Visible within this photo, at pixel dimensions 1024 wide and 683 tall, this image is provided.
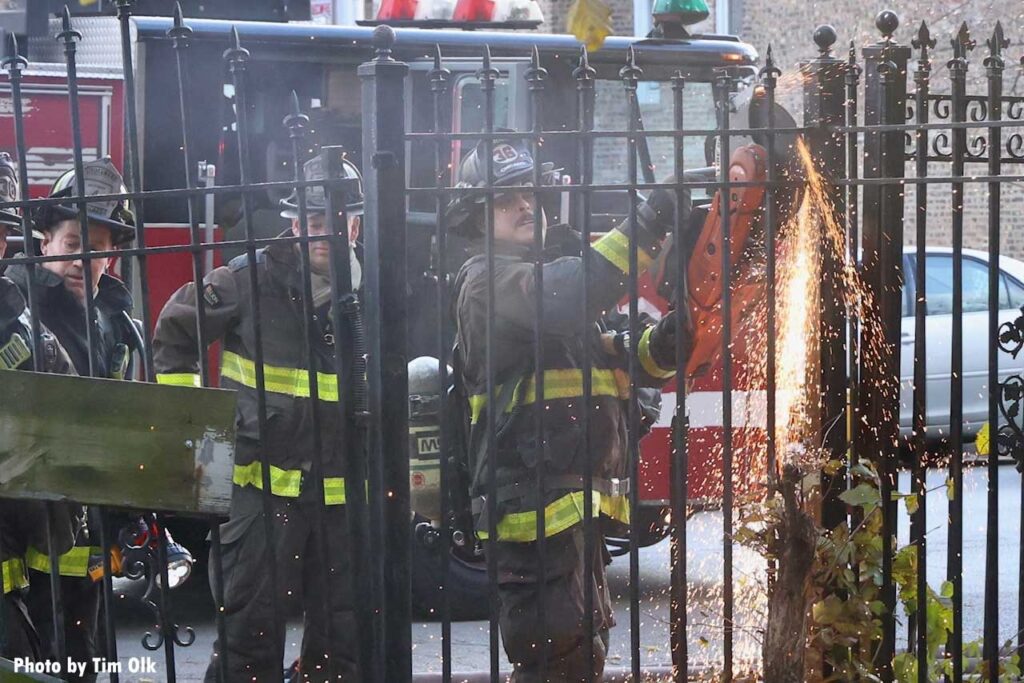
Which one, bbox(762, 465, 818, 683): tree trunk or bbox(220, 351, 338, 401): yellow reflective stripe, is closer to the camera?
bbox(762, 465, 818, 683): tree trunk

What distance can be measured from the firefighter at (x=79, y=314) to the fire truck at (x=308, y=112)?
70.9 inches

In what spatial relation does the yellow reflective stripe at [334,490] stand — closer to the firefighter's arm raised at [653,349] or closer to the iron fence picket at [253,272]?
the firefighter's arm raised at [653,349]

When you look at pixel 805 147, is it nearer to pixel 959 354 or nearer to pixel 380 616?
pixel 959 354

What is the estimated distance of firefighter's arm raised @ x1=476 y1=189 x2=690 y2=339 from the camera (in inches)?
123

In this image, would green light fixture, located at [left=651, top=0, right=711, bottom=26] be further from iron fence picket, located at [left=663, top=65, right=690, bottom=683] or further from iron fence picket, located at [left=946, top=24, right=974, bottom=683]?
iron fence picket, located at [left=663, top=65, right=690, bottom=683]

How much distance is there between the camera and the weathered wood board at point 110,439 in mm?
2654

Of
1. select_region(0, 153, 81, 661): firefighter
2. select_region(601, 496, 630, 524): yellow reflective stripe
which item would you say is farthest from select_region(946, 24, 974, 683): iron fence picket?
select_region(0, 153, 81, 661): firefighter

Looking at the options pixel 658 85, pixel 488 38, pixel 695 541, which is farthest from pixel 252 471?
pixel 695 541

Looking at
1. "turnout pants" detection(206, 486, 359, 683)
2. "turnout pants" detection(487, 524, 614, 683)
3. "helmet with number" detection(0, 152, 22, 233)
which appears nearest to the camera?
"turnout pants" detection(487, 524, 614, 683)

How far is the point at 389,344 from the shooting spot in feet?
9.32

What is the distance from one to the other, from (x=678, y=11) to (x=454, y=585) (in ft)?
10.3

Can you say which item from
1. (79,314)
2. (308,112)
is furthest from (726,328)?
(308,112)

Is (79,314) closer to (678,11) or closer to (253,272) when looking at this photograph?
(253,272)

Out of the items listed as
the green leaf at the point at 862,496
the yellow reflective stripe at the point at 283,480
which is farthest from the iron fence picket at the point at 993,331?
the yellow reflective stripe at the point at 283,480
